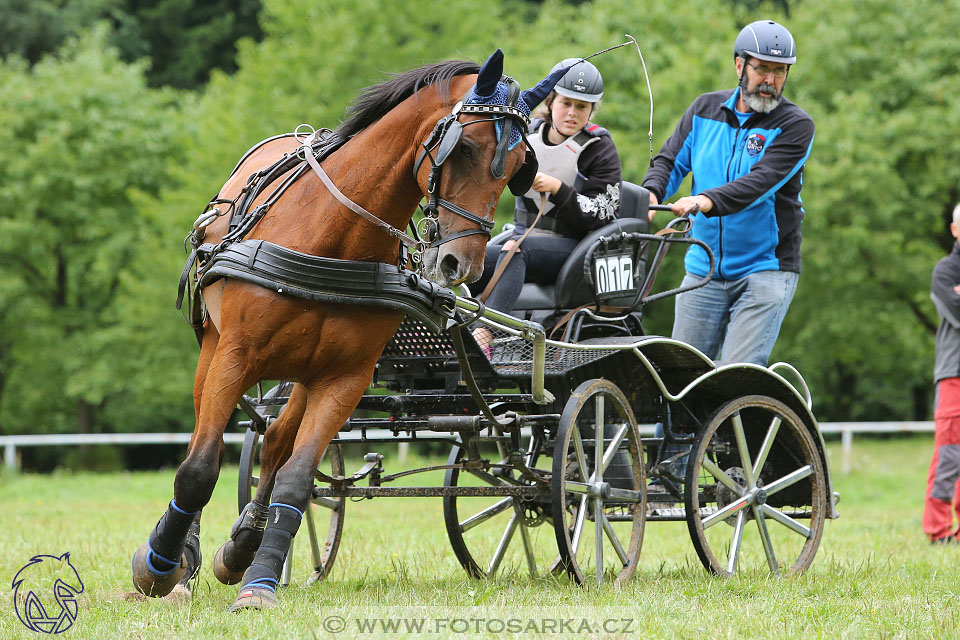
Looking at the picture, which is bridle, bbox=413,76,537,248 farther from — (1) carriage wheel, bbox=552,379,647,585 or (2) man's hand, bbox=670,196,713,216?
(2) man's hand, bbox=670,196,713,216

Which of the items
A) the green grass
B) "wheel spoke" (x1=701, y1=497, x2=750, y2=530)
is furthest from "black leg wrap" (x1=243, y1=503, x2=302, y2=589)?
"wheel spoke" (x1=701, y1=497, x2=750, y2=530)

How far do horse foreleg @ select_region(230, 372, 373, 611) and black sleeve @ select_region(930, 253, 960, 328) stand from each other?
552cm

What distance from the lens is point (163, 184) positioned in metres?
25.1

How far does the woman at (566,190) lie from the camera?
5.61 metres

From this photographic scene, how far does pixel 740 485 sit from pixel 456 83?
8.99 ft

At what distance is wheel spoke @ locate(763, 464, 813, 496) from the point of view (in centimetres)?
589

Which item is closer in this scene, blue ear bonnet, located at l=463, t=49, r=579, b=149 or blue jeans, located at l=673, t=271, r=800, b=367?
blue ear bonnet, located at l=463, t=49, r=579, b=149

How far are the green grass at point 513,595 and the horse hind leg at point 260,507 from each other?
144 millimetres

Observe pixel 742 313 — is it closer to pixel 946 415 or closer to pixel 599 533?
pixel 599 533

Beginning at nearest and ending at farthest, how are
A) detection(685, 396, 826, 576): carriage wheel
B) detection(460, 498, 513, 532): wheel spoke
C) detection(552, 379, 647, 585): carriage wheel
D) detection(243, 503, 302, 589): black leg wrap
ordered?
detection(243, 503, 302, 589): black leg wrap → detection(552, 379, 647, 585): carriage wheel → detection(685, 396, 826, 576): carriage wheel → detection(460, 498, 513, 532): wheel spoke

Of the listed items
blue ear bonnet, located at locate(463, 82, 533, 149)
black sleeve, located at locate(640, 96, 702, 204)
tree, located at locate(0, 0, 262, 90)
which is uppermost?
tree, located at locate(0, 0, 262, 90)

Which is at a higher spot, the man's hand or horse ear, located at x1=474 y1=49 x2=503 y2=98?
horse ear, located at x1=474 y1=49 x2=503 y2=98

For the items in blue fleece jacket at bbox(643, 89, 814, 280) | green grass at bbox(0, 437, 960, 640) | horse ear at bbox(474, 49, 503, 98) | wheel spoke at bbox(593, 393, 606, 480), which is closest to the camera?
green grass at bbox(0, 437, 960, 640)

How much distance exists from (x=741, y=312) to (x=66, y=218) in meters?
20.9
